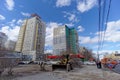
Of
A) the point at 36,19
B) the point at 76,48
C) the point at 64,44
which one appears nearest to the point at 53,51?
the point at 64,44

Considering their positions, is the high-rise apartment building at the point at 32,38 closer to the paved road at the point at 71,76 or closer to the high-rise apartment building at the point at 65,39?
the high-rise apartment building at the point at 65,39

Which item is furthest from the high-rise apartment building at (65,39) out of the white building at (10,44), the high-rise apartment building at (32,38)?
the white building at (10,44)

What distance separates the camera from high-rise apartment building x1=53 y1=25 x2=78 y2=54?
3310 inches

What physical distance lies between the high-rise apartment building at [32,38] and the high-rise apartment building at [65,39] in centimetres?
898

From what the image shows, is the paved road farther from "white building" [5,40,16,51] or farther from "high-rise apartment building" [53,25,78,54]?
"white building" [5,40,16,51]

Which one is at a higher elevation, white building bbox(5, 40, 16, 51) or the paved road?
white building bbox(5, 40, 16, 51)

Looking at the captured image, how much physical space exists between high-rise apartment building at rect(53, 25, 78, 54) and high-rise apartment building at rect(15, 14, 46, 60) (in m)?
8.98

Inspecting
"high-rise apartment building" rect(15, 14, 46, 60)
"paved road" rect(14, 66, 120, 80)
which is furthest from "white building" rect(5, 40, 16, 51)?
"paved road" rect(14, 66, 120, 80)

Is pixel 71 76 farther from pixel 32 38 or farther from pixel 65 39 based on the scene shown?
pixel 32 38

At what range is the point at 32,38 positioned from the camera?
3295 inches

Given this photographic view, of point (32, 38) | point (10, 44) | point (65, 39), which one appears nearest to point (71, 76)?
point (65, 39)

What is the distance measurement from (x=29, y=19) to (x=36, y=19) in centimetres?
618

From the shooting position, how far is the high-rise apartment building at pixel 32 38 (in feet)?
276

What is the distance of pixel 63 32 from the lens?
8600 cm
